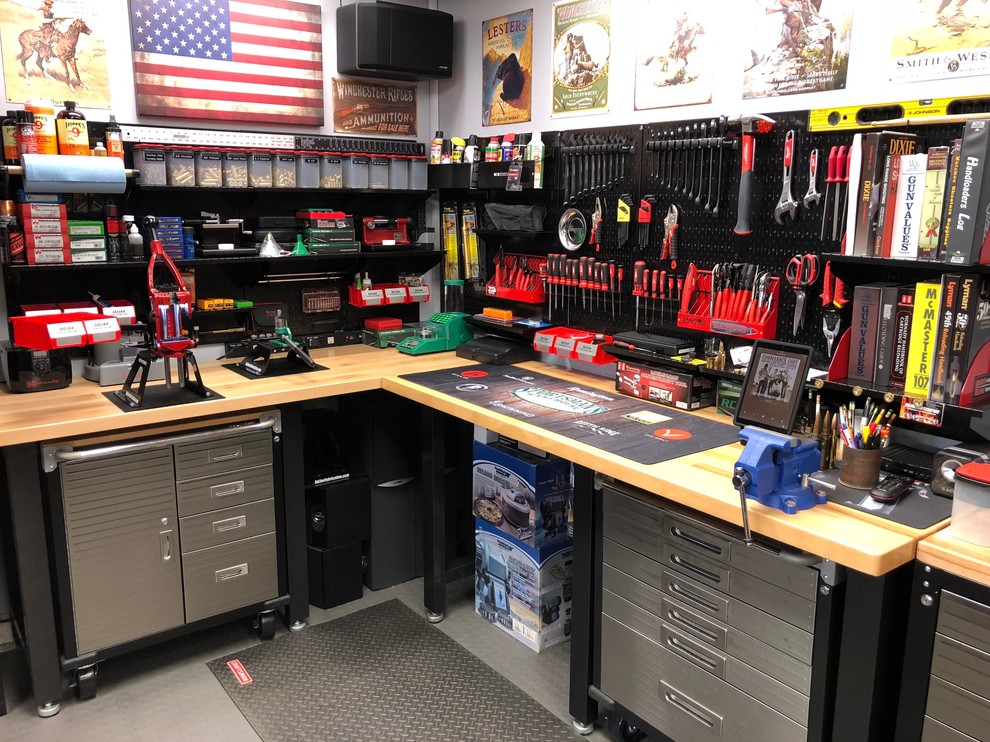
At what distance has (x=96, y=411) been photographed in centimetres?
252

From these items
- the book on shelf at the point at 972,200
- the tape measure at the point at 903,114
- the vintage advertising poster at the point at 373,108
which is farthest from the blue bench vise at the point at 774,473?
the vintage advertising poster at the point at 373,108

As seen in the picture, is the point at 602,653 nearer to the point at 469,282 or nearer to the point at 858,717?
the point at 858,717

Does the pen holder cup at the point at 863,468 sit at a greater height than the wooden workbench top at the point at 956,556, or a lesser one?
greater

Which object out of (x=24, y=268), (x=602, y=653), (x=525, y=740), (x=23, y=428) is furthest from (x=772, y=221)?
(x=24, y=268)

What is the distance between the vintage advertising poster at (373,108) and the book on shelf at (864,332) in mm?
2336

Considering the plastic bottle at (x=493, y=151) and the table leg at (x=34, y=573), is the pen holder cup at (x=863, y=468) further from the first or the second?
the table leg at (x=34, y=573)

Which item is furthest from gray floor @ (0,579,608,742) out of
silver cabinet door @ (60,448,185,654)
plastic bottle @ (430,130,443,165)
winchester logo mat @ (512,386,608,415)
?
plastic bottle @ (430,130,443,165)

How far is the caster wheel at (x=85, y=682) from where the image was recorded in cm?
258

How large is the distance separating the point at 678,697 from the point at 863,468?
793 millimetres

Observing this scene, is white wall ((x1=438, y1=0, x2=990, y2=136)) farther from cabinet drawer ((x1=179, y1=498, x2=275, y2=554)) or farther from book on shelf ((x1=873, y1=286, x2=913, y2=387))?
cabinet drawer ((x1=179, y1=498, x2=275, y2=554))

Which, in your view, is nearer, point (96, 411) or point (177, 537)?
point (96, 411)

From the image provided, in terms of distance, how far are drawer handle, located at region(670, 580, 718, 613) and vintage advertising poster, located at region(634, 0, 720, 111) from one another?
1606mm

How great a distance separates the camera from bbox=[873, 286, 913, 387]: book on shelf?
6.89 feet

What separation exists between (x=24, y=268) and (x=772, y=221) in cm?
251
